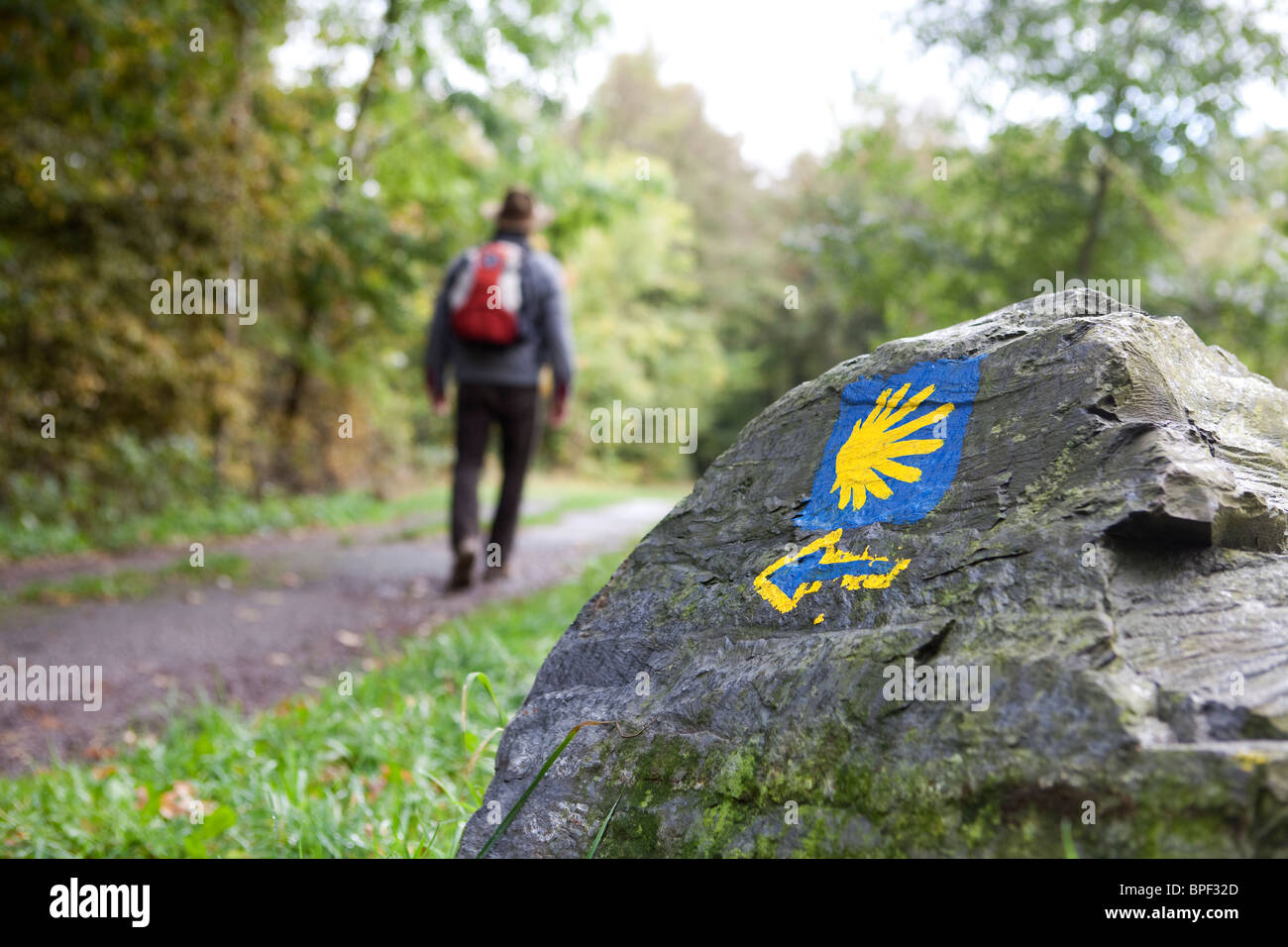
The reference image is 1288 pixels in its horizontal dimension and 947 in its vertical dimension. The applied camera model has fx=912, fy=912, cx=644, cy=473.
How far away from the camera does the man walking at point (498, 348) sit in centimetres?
534

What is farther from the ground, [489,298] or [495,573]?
[489,298]

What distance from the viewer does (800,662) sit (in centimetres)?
164

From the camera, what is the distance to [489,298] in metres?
5.31

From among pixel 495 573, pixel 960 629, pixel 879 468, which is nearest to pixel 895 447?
pixel 879 468

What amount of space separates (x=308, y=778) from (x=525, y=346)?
3155 mm

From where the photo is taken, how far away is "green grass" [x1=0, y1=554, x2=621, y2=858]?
2422 millimetres

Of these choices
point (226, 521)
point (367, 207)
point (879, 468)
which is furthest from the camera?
point (367, 207)

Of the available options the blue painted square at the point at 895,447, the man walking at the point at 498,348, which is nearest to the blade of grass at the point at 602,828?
the blue painted square at the point at 895,447

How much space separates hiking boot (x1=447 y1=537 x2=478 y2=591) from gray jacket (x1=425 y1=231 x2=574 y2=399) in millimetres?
1002

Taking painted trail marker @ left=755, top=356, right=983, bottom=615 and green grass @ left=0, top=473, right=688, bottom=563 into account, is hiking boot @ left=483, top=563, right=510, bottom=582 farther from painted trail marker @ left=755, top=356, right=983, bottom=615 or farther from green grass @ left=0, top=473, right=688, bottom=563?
painted trail marker @ left=755, top=356, right=983, bottom=615

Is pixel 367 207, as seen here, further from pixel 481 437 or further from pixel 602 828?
pixel 602 828

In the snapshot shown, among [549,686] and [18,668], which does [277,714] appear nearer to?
[18,668]

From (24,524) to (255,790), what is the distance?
594 cm

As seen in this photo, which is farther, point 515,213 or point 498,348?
point 515,213
